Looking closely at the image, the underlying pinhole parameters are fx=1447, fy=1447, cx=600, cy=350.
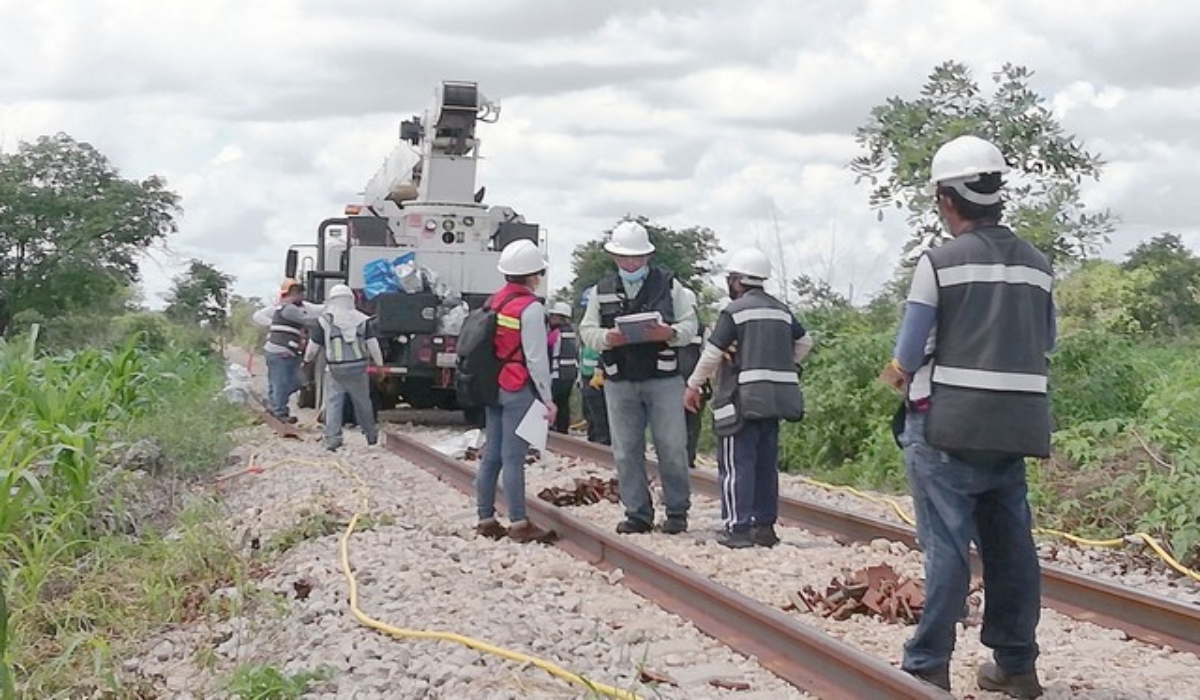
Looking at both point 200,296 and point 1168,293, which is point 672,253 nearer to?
point 1168,293

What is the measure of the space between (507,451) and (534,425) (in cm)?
28

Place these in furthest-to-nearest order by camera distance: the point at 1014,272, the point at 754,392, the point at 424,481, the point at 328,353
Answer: the point at 328,353 → the point at 424,481 → the point at 754,392 → the point at 1014,272

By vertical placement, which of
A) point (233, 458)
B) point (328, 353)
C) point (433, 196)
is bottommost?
point (233, 458)

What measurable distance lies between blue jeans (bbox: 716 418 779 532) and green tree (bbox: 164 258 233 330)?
40841 mm

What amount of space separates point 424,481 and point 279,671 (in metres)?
6.88

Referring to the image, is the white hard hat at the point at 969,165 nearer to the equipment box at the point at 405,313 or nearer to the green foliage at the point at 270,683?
the green foliage at the point at 270,683

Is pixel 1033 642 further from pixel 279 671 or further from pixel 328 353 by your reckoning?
pixel 328 353

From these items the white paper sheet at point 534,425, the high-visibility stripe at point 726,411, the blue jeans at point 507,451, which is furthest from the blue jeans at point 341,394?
the high-visibility stripe at point 726,411

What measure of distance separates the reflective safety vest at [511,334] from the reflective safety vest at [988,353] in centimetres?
381

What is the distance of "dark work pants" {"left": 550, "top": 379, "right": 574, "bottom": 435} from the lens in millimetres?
16859

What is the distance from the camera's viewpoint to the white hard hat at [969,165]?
200 inches

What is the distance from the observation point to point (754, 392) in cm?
841

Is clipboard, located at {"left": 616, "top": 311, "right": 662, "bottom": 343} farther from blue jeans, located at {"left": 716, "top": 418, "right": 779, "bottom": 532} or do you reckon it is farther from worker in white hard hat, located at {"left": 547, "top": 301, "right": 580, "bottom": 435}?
worker in white hard hat, located at {"left": 547, "top": 301, "right": 580, "bottom": 435}

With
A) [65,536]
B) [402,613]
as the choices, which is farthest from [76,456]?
[402,613]
